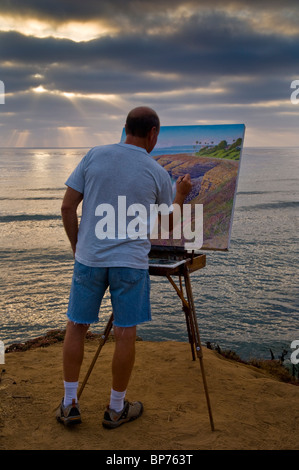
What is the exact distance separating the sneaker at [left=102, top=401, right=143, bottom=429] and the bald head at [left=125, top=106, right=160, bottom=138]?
213 centimetres

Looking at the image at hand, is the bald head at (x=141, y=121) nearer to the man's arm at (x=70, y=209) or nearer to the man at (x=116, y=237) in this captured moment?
the man at (x=116, y=237)

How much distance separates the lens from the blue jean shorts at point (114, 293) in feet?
11.7

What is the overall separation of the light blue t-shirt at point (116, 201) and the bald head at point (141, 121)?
135 millimetres

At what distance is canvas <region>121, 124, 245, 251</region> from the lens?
5.07 metres

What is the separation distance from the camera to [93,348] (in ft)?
21.0

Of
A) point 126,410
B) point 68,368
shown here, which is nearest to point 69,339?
point 68,368

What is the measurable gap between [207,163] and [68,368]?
2.76 meters

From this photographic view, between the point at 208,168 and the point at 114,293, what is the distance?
2.31m

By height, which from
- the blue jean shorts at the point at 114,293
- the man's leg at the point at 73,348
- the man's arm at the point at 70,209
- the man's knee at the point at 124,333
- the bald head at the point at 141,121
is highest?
the bald head at the point at 141,121

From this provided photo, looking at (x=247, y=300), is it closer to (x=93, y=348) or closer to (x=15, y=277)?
(x=93, y=348)

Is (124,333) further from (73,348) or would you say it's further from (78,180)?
(78,180)

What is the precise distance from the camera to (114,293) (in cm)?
364

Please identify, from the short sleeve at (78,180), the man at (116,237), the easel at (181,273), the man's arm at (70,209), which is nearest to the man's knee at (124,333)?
the man at (116,237)

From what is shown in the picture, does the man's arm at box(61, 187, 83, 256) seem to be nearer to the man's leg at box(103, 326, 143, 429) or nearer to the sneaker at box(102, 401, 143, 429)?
the man's leg at box(103, 326, 143, 429)
